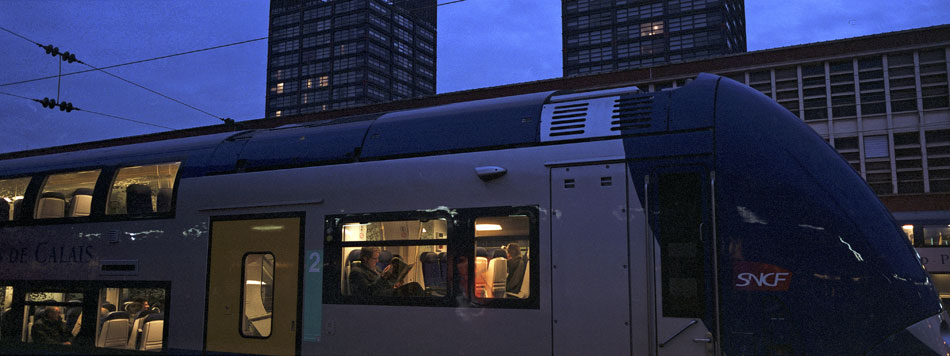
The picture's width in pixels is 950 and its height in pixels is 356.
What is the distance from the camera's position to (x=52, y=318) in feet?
28.0

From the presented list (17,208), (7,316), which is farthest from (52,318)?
(17,208)

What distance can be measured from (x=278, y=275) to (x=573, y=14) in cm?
10551

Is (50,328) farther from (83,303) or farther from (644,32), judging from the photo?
(644,32)

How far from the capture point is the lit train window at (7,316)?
8906 millimetres

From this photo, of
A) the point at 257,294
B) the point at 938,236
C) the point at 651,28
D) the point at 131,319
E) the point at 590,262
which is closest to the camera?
the point at 590,262

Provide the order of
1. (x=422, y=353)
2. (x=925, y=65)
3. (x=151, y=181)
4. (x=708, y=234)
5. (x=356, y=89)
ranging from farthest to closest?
1. (x=356, y=89)
2. (x=925, y=65)
3. (x=151, y=181)
4. (x=422, y=353)
5. (x=708, y=234)

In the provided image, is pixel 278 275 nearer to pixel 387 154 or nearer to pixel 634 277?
pixel 387 154

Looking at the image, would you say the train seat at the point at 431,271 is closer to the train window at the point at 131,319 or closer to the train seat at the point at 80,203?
the train window at the point at 131,319

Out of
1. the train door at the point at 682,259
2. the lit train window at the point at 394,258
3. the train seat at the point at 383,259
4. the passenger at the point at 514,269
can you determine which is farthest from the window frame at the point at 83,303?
the train door at the point at 682,259

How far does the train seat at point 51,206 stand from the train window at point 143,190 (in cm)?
99

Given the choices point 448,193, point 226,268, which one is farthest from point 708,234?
point 226,268

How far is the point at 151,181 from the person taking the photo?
8.13m

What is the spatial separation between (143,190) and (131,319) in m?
1.59

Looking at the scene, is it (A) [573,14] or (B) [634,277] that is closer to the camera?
(B) [634,277]
